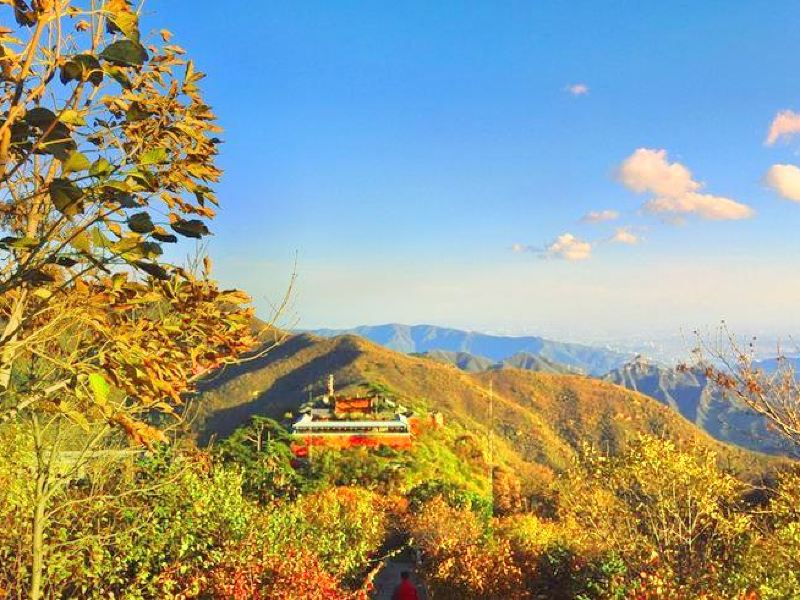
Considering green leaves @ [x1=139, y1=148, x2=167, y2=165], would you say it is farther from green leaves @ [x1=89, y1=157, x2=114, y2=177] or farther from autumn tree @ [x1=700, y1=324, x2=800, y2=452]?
autumn tree @ [x1=700, y1=324, x2=800, y2=452]

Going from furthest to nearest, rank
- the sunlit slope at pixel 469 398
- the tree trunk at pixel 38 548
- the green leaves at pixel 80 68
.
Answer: the sunlit slope at pixel 469 398 → the tree trunk at pixel 38 548 → the green leaves at pixel 80 68

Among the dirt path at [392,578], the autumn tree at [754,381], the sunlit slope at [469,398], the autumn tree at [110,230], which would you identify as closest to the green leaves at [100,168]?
the autumn tree at [110,230]

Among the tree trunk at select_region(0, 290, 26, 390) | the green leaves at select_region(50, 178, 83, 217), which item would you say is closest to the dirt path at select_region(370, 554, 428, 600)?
the tree trunk at select_region(0, 290, 26, 390)

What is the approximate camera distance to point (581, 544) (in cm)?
1784

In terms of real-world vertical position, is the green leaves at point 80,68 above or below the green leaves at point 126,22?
below

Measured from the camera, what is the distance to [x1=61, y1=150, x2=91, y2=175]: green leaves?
2549 millimetres

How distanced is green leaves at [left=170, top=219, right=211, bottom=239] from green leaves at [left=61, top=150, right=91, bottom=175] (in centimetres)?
57

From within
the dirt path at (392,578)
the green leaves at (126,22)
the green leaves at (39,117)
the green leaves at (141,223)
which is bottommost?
the dirt path at (392,578)

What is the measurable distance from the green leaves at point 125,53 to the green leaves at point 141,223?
2.06 ft

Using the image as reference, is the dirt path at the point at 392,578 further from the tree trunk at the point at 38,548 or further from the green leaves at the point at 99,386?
the green leaves at the point at 99,386

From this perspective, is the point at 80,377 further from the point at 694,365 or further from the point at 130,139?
the point at 694,365

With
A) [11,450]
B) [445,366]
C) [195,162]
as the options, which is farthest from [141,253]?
[445,366]

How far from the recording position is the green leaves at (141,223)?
9.14ft

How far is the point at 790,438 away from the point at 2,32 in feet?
32.3
